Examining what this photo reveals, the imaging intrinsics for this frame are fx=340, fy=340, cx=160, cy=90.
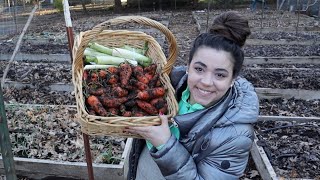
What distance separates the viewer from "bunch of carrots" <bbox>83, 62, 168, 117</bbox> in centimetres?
181

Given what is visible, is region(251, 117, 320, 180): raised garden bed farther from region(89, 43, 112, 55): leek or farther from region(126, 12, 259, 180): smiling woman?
region(89, 43, 112, 55): leek

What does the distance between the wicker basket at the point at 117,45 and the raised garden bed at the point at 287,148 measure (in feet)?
5.50

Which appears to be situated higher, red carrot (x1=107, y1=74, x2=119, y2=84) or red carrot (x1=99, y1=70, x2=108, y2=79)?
red carrot (x1=99, y1=70, x2=108, y2=79)

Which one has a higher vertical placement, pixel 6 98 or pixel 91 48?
pixel 91 48

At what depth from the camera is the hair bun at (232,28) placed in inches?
62.3

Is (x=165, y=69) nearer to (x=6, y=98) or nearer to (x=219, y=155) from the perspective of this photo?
(x=219, y=155)

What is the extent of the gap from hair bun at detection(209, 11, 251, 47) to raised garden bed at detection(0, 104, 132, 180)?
6.44 feet

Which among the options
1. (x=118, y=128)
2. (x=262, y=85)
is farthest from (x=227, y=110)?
(x=262, y=85)

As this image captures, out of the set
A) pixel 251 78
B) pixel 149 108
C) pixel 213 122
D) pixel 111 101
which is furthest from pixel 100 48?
pixel 251 78

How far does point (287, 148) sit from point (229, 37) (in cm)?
252

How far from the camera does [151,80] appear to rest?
6.54 ft

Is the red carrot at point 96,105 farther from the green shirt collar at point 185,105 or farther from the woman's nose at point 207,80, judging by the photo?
the woman's nose at point 207,80

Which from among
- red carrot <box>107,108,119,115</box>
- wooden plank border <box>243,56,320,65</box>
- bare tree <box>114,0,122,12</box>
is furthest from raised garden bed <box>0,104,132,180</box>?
bare tree <box>114,0,122,12</box>

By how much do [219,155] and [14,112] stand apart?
3.67 metres
